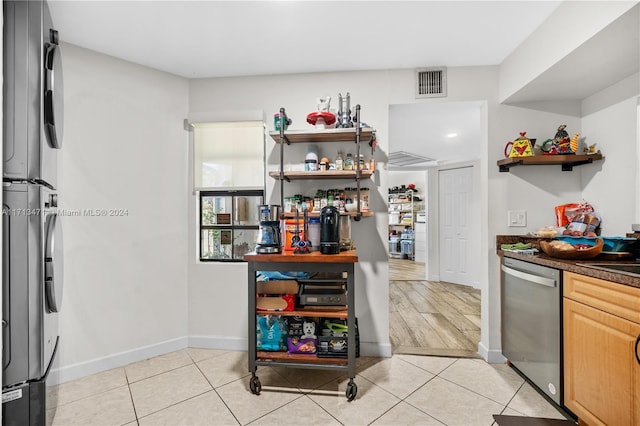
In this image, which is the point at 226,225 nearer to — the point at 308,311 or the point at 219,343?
the point at 219,343

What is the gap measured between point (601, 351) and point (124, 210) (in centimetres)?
328

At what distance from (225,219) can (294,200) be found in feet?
2.43

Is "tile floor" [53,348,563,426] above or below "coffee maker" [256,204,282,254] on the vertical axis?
below

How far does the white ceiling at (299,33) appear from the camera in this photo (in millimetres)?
1856

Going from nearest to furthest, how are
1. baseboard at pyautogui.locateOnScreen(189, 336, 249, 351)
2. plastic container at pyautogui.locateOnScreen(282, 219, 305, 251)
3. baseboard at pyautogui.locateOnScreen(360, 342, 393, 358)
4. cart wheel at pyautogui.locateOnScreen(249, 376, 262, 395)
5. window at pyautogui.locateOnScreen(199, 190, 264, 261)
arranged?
cart wheel at pyautogui.locateOnScreen(249, 376, 262, 395), plastic container at pyautogui.locateOnScreen(282, 219, 305, 251), baseboard at pyautogui.locateOnScreen(360, 342, 393, 358), baseboard at pyautogui.locateOnScreen(189, 336, 249, 351), window at pyautogui.locateOnScreen(199, 190, 264, 261)

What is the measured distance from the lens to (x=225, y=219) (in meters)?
2.80

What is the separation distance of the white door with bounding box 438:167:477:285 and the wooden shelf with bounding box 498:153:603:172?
2.85 metres

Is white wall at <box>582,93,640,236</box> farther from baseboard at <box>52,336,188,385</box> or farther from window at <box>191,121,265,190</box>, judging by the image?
baseboard at <box>52,336,188,385</box>

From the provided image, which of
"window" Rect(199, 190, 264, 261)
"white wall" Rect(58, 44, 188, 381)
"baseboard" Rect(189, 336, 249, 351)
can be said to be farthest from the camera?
"window" Rect(199, 190, 264, 261)

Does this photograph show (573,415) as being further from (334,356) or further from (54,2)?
(54,2)

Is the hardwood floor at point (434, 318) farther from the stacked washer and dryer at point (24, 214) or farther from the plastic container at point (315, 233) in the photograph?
the stacked washer and dryer at point (24, 214)

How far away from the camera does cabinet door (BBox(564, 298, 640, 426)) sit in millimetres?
1352

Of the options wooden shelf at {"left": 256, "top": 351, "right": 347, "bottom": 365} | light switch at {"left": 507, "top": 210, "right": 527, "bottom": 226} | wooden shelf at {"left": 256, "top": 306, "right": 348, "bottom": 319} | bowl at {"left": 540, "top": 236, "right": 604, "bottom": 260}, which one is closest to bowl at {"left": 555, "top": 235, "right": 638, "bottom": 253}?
bowl at {"left": 540, "top": 236, "right": 604, "bottom": 260}

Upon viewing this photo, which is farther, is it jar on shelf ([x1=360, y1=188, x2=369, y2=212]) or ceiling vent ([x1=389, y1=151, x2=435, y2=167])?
ceiling vent ([x1=389, y1=151, x2=435, y2=167])
